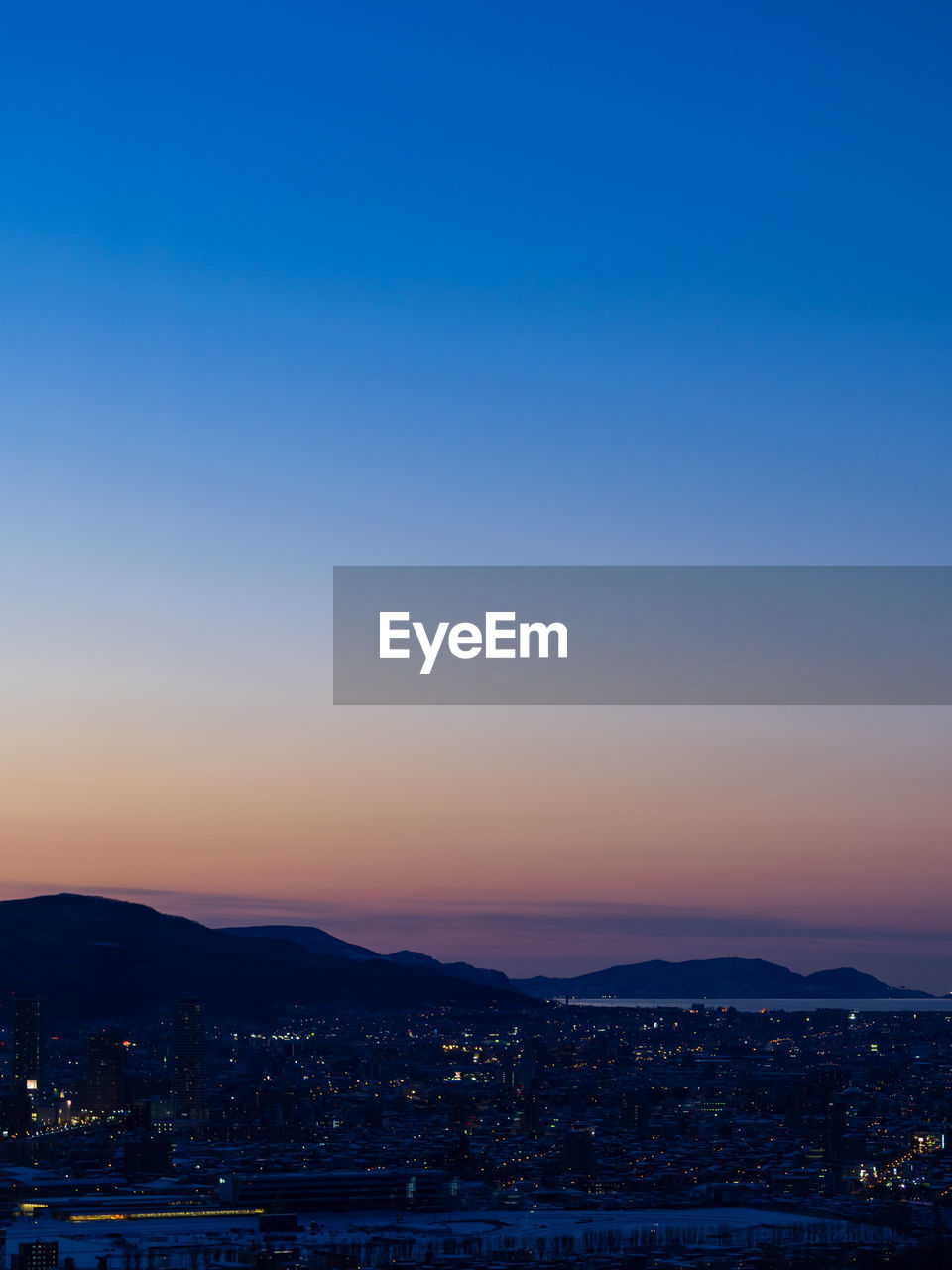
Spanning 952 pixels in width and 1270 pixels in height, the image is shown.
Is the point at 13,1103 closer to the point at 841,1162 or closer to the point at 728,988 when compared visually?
the point at 841,1162

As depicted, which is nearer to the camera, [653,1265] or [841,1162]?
[653,1265]

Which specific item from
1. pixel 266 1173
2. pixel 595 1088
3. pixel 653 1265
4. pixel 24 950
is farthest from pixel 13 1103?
pixel 24 950

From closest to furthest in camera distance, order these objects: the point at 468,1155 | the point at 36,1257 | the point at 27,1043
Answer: the point at 36,1257, the point at 468,1155, the point at 27,1043

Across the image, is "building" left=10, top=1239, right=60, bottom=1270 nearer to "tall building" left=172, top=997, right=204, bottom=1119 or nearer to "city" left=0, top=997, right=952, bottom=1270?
"city" left=0, top=997, right=952, bottom=1270

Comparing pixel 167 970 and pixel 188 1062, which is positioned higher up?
pixel 167 970

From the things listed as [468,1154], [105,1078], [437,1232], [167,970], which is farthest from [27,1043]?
[167,970]

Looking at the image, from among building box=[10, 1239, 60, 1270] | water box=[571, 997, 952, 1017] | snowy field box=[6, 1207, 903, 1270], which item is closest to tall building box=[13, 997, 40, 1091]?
snowy field box=[6, 1207, 903, 1270]

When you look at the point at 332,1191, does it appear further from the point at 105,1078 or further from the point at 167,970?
the point at 167,970

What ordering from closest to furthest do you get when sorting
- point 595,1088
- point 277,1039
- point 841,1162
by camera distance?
1. point 841,1162
2. point 595,1088
3. point 277,1039
